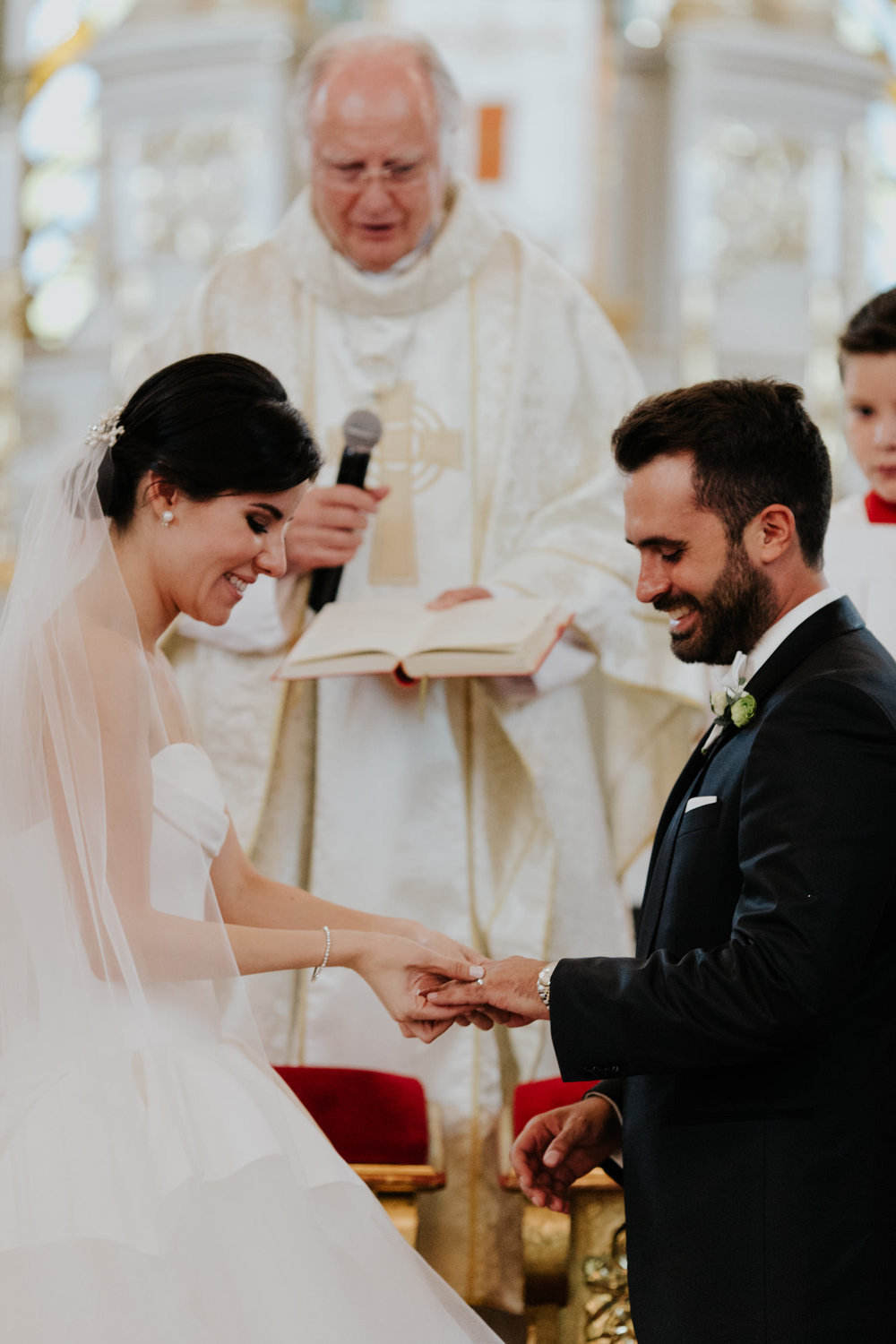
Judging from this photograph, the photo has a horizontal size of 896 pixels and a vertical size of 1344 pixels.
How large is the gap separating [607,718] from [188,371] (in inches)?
68.5

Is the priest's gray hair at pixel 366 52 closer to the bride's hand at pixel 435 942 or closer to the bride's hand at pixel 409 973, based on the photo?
the bride's hand at pixel 435 942

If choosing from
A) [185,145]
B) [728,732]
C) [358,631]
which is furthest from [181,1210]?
[185,145]

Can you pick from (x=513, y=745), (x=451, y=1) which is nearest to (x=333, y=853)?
(x=513, y=745)

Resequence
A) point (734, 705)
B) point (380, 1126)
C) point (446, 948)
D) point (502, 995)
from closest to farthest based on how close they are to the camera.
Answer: point (734, 705)
point (502, 995)
point (446, 948)
point (380, 1126)

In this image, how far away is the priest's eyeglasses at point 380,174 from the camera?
14.3 feet

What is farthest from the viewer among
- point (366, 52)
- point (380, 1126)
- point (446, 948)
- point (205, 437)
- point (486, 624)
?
point (366, 52)

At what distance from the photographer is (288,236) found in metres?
4.62

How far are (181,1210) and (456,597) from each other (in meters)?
1.81

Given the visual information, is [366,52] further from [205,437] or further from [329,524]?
[205,437]

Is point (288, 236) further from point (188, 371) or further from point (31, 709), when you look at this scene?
point (31, 709)

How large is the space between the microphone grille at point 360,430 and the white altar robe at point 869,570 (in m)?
1.12

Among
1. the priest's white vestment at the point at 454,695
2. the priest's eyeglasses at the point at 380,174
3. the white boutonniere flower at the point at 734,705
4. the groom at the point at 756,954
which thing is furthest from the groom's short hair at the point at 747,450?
the priest's eyeglasses at the point at 380,174

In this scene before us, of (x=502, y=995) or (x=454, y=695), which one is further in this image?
(x=454, y=695)

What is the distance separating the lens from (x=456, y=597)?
406 centimetres
